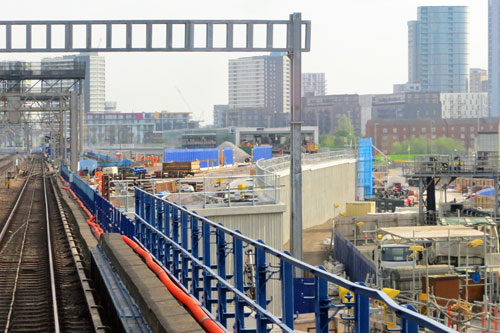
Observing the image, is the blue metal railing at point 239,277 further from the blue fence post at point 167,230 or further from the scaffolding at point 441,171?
the scaffolding at point 441,171

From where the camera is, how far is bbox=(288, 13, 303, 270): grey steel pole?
60.2ft

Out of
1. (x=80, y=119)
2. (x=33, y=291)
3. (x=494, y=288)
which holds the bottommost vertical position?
(x=494, y=288)

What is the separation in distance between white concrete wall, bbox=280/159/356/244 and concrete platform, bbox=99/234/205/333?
1024 inches

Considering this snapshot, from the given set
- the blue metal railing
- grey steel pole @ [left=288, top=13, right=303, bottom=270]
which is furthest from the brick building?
the blue metal railing

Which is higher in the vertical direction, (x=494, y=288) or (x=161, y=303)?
(x=161, y=303)

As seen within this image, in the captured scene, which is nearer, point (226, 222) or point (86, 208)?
point (226, 222)

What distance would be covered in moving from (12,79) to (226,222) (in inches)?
1471

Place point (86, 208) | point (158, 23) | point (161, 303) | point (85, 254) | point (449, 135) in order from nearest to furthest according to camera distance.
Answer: point (161, 303) → point (85, 254) → point (158, 23) → point (86, 208) → point (449, 135)

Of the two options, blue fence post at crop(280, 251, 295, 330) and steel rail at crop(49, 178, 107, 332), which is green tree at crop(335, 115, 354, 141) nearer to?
steel rail at crop(49, 178, 107, 332)

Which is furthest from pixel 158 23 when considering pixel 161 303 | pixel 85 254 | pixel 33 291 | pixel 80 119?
pixel 80 119

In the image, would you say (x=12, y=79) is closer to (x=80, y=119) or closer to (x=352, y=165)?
(x=80, y=119)

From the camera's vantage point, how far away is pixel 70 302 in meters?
13.9

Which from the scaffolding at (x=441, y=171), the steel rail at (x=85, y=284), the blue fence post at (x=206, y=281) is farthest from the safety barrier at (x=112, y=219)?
the scaffolding at (x=441, y=171)

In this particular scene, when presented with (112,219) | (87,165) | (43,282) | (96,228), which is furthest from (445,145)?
(43,282)
